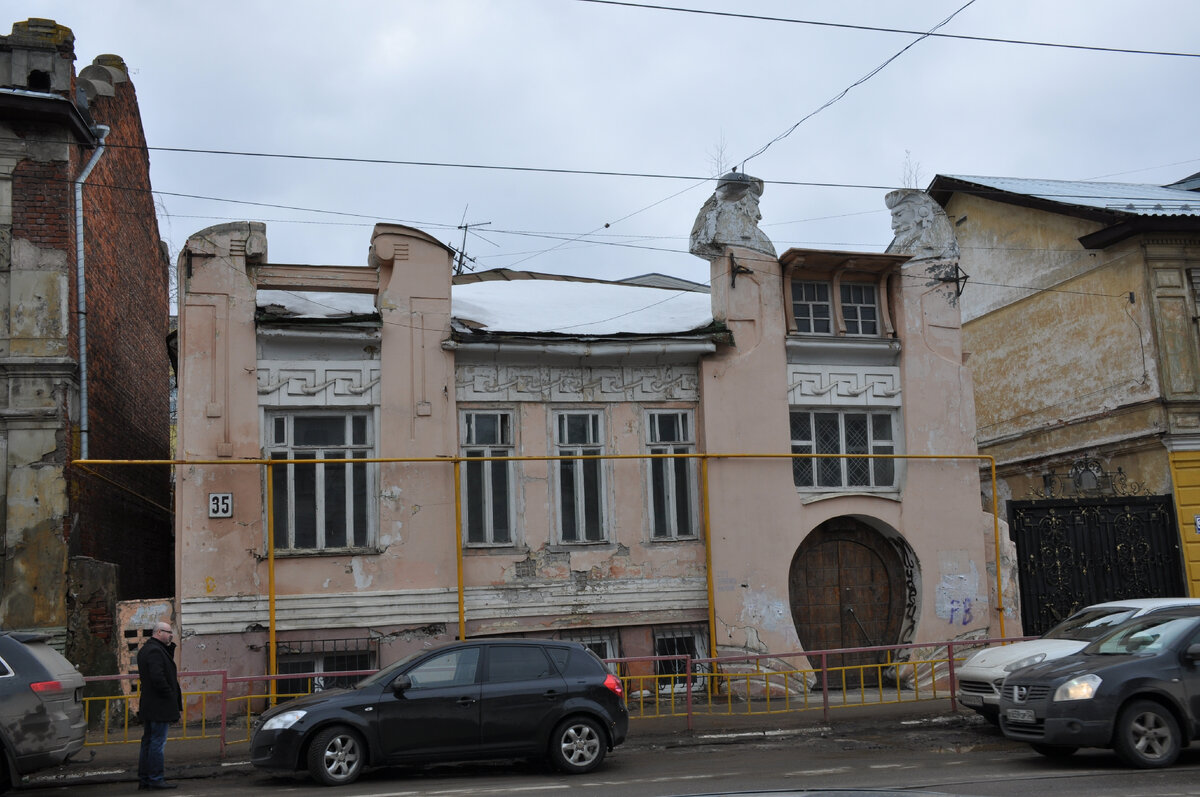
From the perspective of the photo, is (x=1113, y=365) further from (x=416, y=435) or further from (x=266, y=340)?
(x=266, y=340)

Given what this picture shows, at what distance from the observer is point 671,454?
53.1ft

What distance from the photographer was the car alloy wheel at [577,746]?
10750 mm

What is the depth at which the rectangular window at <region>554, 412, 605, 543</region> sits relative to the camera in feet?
51.9

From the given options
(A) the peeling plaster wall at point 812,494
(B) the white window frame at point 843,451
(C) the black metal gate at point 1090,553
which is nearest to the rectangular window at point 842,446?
(B) the white window frame at point 843,451

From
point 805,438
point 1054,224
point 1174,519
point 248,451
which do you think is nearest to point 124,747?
point 248,451

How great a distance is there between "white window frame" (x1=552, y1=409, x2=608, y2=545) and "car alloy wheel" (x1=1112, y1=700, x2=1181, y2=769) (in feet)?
24.3

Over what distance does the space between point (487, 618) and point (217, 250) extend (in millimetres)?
6114

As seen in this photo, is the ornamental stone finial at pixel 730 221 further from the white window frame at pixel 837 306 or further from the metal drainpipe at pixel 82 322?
the metal drainpipe at pixel 82 322

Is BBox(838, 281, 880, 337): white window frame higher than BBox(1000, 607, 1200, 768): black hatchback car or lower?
higher

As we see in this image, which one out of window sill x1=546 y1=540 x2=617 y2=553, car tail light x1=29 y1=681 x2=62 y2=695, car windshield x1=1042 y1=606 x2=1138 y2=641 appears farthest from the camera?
window sill x1=546 y1=540 x2=617 y2=553

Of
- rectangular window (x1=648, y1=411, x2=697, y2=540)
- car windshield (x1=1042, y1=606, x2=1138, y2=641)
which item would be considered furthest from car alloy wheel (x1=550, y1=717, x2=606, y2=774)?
car windshield (x1=1042, y1=606, x2=1138, y2=641)

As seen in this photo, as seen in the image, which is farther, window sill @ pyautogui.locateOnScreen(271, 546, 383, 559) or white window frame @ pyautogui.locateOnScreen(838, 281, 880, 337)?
white window frame @ pyautogui.locateOnScreen(838, 281, 880, 337)

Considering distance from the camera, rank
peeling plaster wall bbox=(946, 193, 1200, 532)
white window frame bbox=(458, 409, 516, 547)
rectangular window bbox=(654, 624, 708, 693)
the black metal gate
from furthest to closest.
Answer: peeling plaster wall bbox=(946, 193, 1200, 532), the black metal gate, rectangular window bbox=(654, 624, 708, 693), white window frame bbox=(458, 409, 516, 547)

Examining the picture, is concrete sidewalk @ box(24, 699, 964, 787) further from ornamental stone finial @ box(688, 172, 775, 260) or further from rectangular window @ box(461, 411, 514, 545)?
ornamental stone finial @ box(688, 172, 775, 260)
